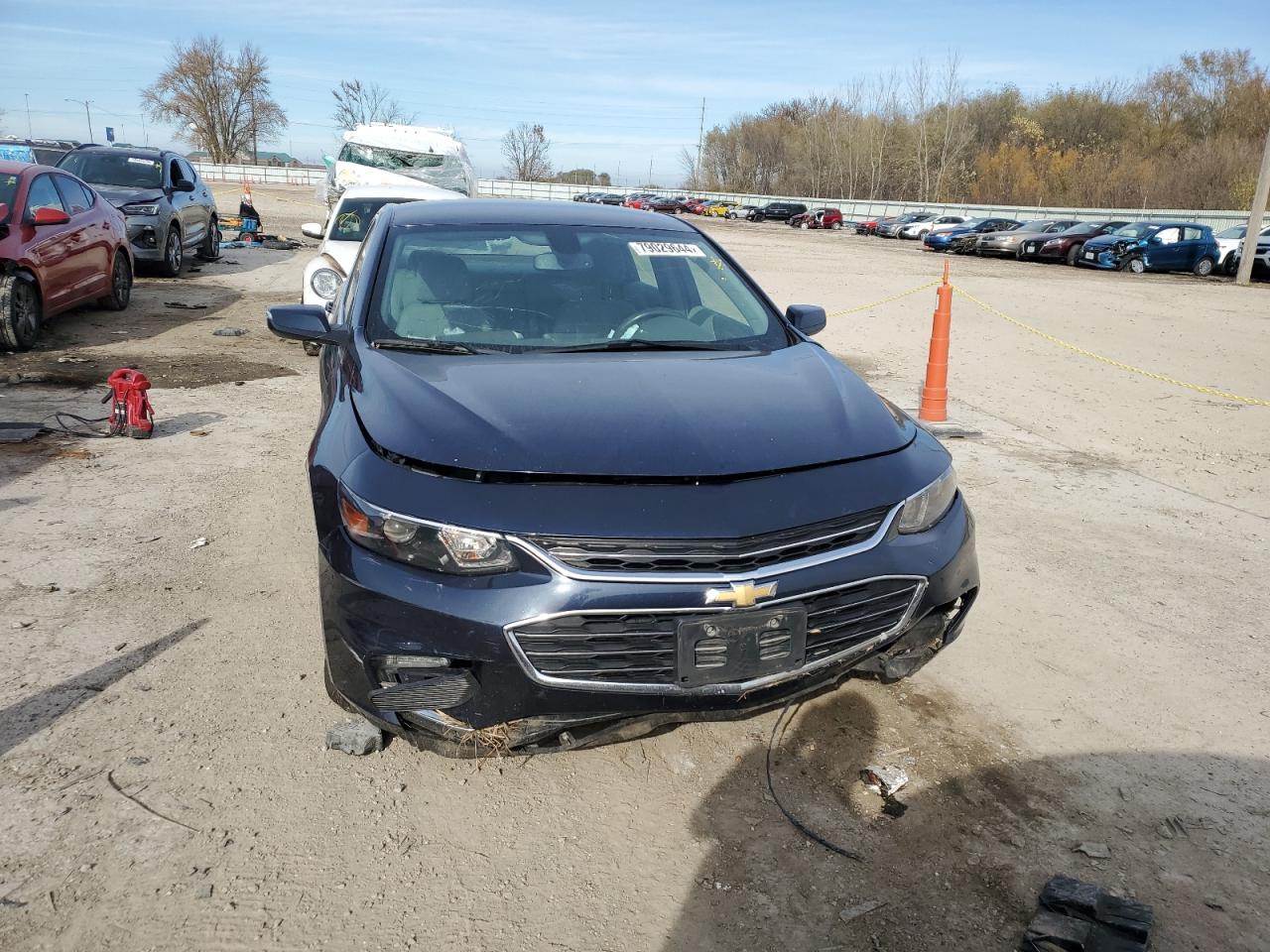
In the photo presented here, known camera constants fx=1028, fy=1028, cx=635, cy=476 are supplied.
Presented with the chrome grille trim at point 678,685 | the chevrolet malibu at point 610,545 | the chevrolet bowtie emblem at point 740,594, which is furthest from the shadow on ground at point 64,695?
the chevrolet bowtie emblem at point 740,594

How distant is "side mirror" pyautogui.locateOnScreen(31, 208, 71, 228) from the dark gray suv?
4.96 meters

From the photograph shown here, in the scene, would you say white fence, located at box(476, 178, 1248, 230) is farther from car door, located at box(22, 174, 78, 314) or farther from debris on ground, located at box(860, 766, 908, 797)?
debris on ground, located at box(860, 766, 908, 797)

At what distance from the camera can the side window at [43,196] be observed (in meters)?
9.68

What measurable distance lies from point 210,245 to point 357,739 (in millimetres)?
16722

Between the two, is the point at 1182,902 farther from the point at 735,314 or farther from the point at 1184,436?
the point at 1184,436

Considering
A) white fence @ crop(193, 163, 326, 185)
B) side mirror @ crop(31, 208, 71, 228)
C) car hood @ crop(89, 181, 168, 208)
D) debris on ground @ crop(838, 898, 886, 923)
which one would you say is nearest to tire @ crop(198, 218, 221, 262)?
car hood @ crop(89, 181, 168, 208)

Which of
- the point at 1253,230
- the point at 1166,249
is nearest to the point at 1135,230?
the point at 1166,249

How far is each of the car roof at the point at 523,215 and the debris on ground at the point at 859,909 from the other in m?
3.11

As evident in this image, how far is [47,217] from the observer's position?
922cm

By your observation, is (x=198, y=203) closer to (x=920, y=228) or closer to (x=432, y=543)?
(x=432, y=543)

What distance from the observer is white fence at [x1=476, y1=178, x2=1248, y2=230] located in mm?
43844

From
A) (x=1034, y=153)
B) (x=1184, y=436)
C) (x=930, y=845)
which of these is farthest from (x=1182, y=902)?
(x=1034, y=153)

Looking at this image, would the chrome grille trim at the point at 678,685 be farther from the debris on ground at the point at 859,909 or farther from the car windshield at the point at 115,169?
the car windshield at the point at 115,169

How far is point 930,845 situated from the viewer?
2.76m
